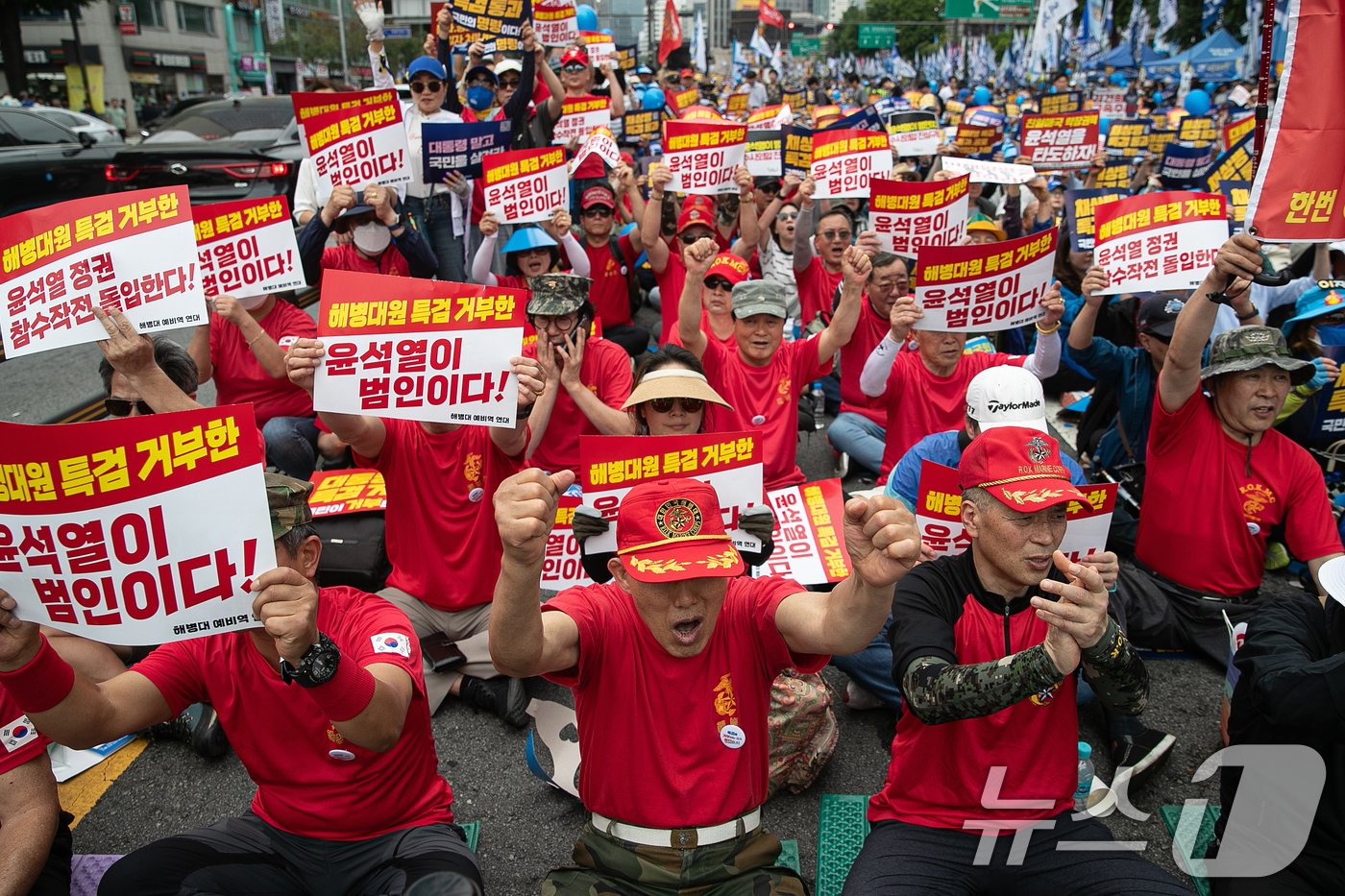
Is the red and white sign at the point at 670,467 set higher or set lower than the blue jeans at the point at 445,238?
lower

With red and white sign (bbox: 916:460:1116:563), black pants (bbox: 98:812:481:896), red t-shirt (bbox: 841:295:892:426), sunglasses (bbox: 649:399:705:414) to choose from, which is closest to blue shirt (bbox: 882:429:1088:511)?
red and white sign (bbox: 916:460:1116:563)

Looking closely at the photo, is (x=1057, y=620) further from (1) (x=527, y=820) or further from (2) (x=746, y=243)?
(2) (x=746, y=243)

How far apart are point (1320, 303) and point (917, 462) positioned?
2857mm

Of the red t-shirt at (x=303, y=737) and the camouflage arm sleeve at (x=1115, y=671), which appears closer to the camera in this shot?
the camouflage arm sleeve at (x=1115, y=671)

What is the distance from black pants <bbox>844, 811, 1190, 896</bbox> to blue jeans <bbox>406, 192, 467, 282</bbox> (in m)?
6.16

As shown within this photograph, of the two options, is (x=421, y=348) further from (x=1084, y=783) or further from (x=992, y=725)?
(x=1084, y=783)

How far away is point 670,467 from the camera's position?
3.74 m

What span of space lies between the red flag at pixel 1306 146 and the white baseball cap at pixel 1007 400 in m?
1.07

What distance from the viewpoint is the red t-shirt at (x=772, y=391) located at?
5.38 m

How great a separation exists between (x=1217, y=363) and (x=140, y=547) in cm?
418

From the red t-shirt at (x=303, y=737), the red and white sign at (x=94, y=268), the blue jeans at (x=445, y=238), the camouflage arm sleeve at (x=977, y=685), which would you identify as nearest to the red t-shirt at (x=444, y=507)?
the red and white sign at (x=94, y=268)

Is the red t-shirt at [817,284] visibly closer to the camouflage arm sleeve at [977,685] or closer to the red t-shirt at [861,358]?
the red t-shirt at [861,358]


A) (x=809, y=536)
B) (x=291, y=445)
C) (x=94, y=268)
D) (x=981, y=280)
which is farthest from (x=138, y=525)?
(x=981, y=280)

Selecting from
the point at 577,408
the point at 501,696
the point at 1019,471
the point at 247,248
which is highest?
the point at 247,248
